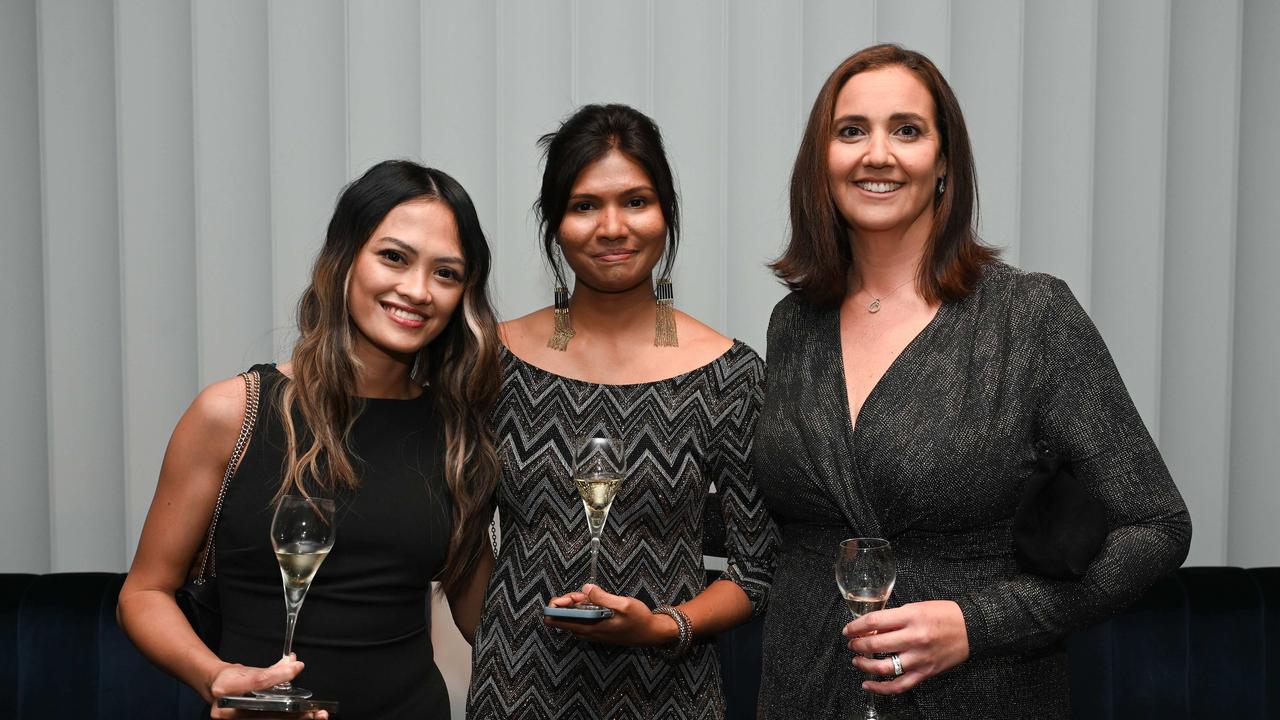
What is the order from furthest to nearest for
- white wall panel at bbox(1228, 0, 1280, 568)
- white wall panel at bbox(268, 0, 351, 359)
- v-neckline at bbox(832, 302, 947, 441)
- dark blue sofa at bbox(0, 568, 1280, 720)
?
1. white wall panel at bbox(1228, 0, 1280, 568)
2. white wall panel at bbox(268, 0, 351, 359)
3. dark blue sofa at bbox(0, 568, 1280, 720)
4. v-neckline at bbox(832, 302, 947, 441)

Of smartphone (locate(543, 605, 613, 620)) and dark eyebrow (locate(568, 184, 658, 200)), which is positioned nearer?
smartphone (locate(543, 605, 613, 620))

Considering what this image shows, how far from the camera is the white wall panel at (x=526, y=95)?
318 centimetres

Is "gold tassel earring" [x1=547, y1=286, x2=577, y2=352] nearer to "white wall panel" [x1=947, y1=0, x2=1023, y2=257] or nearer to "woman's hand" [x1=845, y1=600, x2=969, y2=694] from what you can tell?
"woman's hand" [x1=845, y1=600, x2=969, y2=694]

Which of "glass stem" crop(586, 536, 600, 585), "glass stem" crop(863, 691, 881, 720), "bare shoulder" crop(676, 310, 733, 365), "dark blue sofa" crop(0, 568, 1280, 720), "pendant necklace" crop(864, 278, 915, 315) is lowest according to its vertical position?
"dark blue sofa" crop(0, 568, 1280, 720)

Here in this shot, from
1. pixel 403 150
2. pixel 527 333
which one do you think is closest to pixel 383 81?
pixel 403 150

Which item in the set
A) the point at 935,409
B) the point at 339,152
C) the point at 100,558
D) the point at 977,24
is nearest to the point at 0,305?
the point at 100,558

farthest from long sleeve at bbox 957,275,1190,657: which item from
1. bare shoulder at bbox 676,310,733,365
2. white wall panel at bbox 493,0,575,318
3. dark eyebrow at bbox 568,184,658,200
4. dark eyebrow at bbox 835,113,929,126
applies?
white wall panel at bbox 493,0,575,318

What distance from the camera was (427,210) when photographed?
206cm

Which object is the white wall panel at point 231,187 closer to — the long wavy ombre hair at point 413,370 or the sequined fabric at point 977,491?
the long wavy ombre hair at point 413,370

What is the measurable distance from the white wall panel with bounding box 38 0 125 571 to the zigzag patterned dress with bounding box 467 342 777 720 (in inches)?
62.8

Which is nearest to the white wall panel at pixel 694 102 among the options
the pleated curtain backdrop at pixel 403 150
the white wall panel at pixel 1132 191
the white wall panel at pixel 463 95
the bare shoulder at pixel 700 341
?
the pleated curtain backdrop at pixel 403 150

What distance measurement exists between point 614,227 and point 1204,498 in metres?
2.24

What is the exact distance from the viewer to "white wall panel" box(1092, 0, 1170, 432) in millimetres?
3301

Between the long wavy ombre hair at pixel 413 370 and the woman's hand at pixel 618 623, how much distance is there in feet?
0.98
